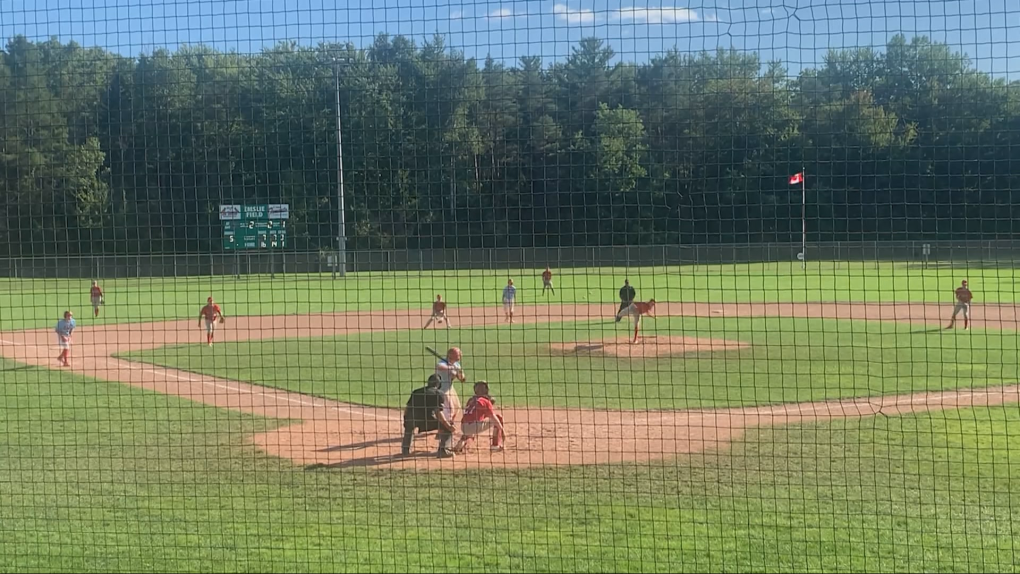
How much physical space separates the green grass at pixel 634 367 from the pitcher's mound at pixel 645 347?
1.25 feet

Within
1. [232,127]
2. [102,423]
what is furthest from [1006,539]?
[102,423]

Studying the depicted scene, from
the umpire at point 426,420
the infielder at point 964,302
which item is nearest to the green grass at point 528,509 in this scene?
the umpire at point 426,420

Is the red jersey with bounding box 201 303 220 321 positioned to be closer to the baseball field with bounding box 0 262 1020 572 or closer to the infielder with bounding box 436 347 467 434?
the baseball field with bounding box 0 262 1020 572

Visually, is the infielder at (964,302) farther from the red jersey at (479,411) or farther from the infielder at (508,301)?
the red jersey at (479,411)

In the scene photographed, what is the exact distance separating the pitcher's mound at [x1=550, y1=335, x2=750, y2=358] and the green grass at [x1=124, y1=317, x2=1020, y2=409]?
1.25 feet

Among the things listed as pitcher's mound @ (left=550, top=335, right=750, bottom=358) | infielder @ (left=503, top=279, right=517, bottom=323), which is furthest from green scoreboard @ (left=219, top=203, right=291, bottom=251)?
infielder @ (left=503, top=279, right=517, bottom=323)

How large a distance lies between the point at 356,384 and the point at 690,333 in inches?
408

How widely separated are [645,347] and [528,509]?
12.0m

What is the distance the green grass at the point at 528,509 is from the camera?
6480mm

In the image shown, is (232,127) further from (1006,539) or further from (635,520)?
(1006,539)

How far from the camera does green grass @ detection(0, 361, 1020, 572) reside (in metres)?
6.48

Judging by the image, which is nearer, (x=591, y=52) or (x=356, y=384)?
(x=591, y=52)

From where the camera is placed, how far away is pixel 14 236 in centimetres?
2173

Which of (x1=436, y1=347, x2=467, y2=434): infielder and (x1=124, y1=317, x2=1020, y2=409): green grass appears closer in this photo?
(x1=436, y1=347, x2=467, y2=434): infielder
